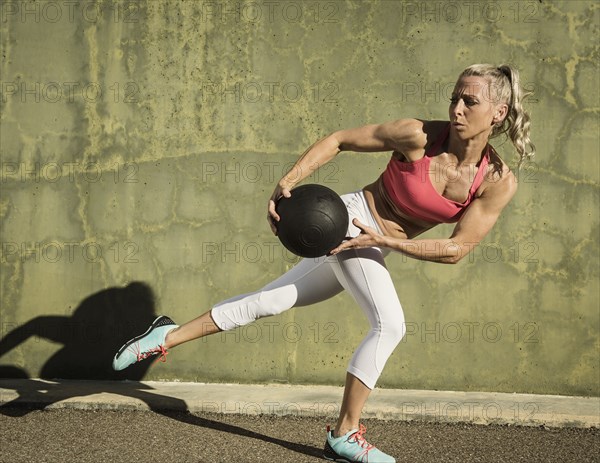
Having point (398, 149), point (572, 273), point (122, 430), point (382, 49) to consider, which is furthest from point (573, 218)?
point (122, 430)

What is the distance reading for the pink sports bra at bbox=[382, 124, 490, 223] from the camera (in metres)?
4.26

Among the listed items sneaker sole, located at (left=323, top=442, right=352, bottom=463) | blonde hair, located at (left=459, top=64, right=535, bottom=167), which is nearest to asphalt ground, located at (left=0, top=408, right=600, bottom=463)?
sneaker sole, located at (left=323, top=442, right=352, bottom=463)

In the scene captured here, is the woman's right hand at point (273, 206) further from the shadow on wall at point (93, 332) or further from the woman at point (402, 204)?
the shadow on wall at point (93, 332)

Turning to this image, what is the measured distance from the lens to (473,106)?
416cm

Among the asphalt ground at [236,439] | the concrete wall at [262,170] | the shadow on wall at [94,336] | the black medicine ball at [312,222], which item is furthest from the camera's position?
the shadow on wall at [94,336]

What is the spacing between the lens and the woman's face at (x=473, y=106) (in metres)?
4.15

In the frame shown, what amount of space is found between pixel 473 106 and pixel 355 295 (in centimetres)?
110

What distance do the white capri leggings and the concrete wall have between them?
1571 mm

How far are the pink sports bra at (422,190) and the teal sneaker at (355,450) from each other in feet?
3.76

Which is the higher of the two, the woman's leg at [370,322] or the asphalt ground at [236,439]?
the woman's leg at [370,322]

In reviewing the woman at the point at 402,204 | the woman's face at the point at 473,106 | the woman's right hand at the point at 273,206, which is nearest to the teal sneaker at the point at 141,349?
the woman at the point at 402,204

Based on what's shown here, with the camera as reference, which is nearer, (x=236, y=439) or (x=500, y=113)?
(x=500, y=113)

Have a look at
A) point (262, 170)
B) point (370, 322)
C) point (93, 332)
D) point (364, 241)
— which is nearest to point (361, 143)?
point (364, 241)

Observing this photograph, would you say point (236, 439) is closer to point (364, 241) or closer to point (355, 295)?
point (355, 295)
